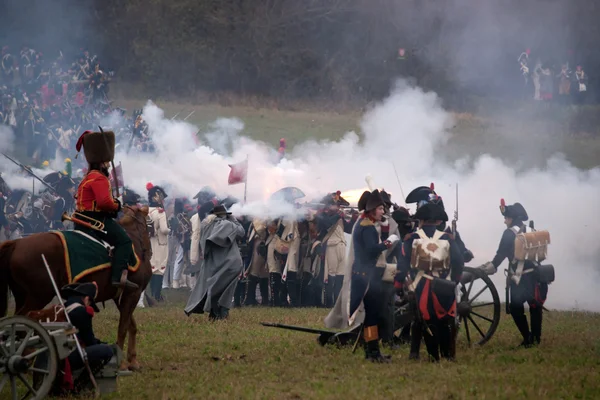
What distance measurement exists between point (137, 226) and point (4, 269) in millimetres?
1853

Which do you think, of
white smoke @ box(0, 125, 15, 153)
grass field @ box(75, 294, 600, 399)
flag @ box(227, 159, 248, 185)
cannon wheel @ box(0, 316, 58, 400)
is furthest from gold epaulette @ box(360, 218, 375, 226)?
white smoke @ box(0, 125, 15, 153)

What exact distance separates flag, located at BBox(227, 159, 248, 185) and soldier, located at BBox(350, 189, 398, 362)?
24.8 ft

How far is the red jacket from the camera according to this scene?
9.33 metres

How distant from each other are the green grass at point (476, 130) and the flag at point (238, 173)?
15.6 metres

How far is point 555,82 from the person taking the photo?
37.9 m

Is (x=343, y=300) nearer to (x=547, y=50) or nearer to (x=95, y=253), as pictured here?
(x=95, y=253)

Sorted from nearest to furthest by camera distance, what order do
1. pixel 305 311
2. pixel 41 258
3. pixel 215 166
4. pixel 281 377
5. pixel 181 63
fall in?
pixel 41 258 → pixel 281 377 → pixel 305 311 → pixel 215 166 → pixel 181 63

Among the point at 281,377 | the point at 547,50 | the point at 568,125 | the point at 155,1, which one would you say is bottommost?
the point at 281,377

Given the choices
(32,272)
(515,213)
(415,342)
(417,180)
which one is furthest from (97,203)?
(417,180)

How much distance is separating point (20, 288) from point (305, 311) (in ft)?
26.3

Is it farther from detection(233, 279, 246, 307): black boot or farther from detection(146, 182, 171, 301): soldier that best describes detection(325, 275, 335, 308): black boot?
detection(146, 182, 171, 301): soldier

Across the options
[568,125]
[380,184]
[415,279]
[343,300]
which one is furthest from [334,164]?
[568,125]

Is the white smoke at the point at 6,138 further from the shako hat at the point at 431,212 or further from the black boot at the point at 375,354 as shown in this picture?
the shako hat at the point at 431,212

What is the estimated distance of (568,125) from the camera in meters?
37.3
